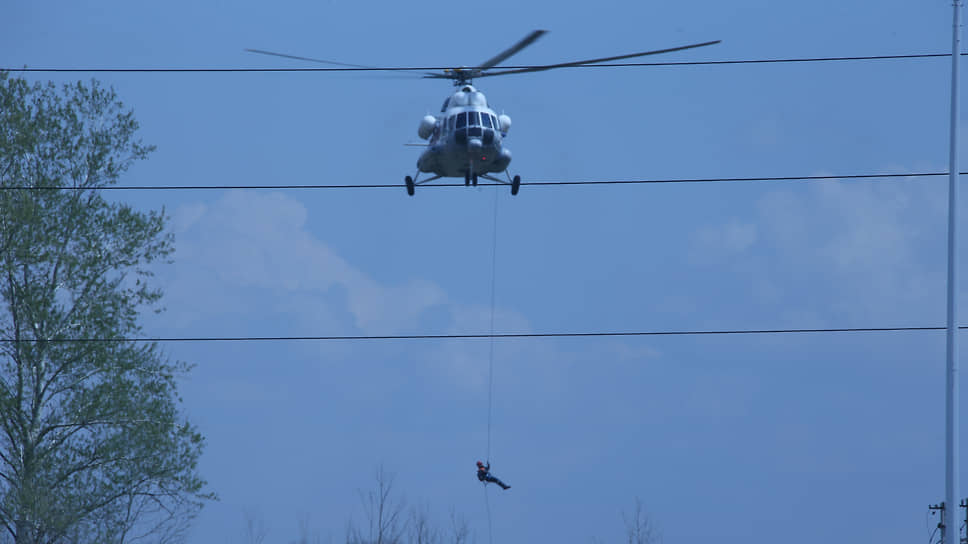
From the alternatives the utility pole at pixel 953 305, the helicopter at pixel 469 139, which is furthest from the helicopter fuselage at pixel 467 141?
the utility pole at pixel 953 305

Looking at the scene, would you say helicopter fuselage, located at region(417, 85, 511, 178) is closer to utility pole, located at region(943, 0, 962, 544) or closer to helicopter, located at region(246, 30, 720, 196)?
helicopter, located at region(246, 30, 720, 196)

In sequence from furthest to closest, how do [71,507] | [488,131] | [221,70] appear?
[71,507] < [488,131] < [221,70]

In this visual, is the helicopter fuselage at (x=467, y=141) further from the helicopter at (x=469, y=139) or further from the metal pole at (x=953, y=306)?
the metal pole at (x=953, y=306)

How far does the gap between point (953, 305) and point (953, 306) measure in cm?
2

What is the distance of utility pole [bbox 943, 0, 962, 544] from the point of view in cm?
2570

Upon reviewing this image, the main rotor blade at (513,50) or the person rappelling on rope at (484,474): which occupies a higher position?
the main rotor blade at (513,50)

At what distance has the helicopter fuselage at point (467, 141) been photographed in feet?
92.5

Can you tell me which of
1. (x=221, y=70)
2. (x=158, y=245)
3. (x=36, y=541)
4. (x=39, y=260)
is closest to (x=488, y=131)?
(x=221, y=70)

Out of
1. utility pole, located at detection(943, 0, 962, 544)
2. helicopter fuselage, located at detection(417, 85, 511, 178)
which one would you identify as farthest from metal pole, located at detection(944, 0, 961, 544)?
helicopter fuselage, located at detection(417, 85, 511, 178)

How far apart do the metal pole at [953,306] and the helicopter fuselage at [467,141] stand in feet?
29.0

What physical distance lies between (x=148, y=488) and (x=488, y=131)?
39.9 ft

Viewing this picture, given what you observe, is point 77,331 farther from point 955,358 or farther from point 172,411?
point 955,358

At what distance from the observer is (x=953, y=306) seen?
26188 mm

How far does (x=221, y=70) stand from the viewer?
81.8ft
